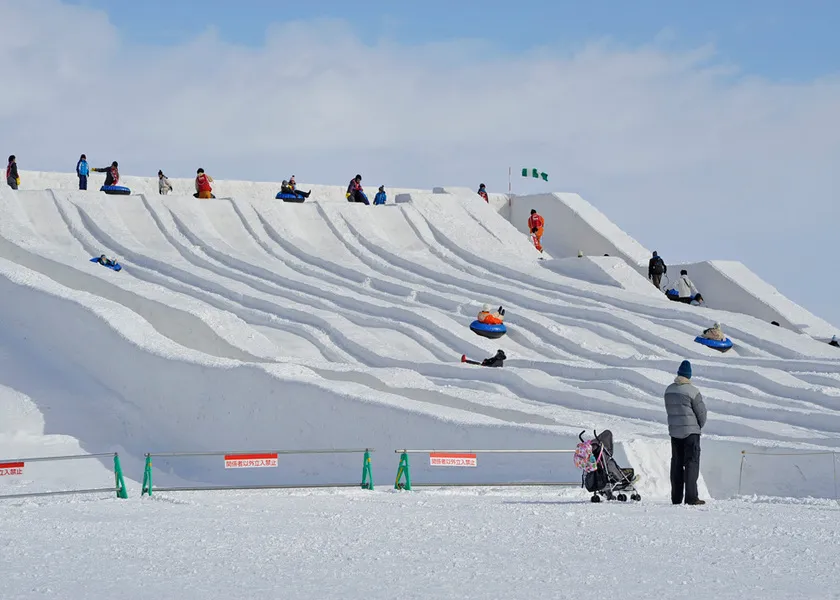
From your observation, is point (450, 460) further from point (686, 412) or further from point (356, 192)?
point (356, 192)

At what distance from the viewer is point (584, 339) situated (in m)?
17.2

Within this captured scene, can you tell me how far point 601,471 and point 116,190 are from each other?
1771 cm

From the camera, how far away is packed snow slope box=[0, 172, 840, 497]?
37.4ft

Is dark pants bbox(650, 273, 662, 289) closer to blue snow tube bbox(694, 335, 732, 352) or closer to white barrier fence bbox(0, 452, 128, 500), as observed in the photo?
blue snow tube bbox(694, 335, 732, 352)

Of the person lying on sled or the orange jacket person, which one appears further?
the orange jacket person

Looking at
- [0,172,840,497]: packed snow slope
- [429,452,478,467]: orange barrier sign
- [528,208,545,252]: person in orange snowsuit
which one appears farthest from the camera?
[528,208,545,252]: person in orange snowsuit

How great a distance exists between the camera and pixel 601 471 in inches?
325

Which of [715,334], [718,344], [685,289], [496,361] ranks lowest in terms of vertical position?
[496,361]

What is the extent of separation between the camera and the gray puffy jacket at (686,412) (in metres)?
7.84

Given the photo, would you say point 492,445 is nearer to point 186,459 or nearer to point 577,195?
point 186,459

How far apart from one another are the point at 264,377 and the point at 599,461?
5399 mm

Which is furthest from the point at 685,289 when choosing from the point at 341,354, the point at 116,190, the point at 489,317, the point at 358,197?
the point at 116,190

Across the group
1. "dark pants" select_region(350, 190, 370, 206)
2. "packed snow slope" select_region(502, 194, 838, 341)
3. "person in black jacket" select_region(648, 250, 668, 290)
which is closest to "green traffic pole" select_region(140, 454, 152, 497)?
"packed snow slope" select_region(502, 194, 838, 341)

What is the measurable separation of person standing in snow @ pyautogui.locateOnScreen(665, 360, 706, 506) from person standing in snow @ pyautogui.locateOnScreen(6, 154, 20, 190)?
1868cm
